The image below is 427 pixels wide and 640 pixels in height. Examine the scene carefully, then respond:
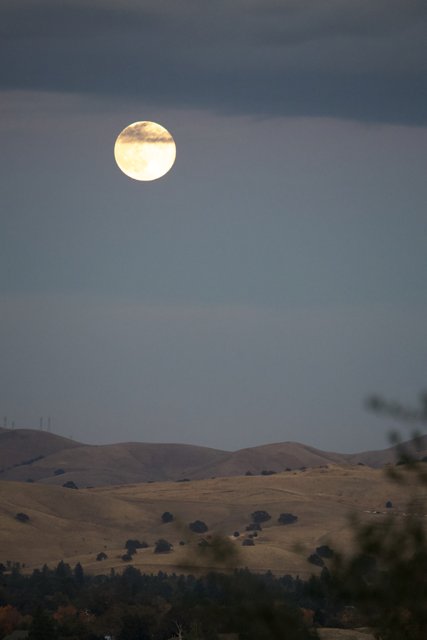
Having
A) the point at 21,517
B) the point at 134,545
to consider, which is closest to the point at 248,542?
the point at 134,545

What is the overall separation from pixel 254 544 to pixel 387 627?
7512 centimetres

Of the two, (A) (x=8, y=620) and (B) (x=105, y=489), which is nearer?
(A) (x=8, y=620)

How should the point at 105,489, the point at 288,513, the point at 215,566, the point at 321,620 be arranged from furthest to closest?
the point at 105,489 → the point at 288,513 → the point at 321,620 → the point at 215,566

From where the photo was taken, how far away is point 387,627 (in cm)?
1207

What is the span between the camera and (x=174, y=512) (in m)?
106

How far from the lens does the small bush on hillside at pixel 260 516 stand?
102375 mm

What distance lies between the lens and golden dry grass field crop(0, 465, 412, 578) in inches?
3511

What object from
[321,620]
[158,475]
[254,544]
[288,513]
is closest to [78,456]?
[158,475]

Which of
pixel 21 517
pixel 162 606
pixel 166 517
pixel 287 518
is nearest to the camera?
pixel 162 606

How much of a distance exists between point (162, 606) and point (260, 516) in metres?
50.6

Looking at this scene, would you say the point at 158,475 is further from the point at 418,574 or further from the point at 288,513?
the point at 418,574

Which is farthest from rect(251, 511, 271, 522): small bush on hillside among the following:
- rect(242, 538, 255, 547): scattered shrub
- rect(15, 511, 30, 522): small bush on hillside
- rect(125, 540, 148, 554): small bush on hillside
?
rect(15, 511, 30, 522): small bush on hillside

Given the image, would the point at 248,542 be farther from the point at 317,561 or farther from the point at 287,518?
the point at 317,561

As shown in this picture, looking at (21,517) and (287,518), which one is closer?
(287,518)
